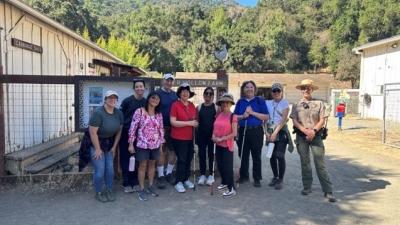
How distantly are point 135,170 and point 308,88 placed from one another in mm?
3048

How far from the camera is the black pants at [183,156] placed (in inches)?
248

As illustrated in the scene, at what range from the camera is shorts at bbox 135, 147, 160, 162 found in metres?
5.96

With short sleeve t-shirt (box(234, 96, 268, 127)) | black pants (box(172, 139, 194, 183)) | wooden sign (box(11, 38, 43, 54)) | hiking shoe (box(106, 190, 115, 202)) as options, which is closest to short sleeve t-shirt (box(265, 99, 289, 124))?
short sleeve t-shirt (box(234, 96, 268, 127))

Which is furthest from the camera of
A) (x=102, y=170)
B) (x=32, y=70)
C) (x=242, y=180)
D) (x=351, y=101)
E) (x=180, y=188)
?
(x=351, y=101)

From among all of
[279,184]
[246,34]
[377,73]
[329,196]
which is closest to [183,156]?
[279,184]

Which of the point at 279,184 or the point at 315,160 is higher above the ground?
the point at 315,160

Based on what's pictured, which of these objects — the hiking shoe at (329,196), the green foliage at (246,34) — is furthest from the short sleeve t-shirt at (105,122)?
the green foliage at (246,34)

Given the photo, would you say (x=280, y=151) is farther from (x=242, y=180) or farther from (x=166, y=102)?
(x=166, y=102)

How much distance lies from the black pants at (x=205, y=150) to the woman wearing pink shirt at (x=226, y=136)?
0.83 ft

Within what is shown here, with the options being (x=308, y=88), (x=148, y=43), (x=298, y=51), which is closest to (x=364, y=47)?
(x=308, y=88)

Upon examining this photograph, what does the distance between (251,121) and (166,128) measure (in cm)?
142

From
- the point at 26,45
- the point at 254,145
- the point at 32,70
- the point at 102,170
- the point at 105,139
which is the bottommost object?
the point at 102,170

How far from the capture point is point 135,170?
251 inches

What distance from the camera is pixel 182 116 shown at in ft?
20.1
